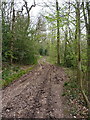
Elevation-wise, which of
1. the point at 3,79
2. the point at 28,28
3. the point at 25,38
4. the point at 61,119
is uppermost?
the point at 28,28

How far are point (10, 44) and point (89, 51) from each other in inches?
255

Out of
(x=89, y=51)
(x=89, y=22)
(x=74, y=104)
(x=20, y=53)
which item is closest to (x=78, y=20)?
(x=89, y=22)

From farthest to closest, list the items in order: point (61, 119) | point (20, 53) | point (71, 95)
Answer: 1. point (20, 53)
2. point (71, 95)
3. point (61, 119)

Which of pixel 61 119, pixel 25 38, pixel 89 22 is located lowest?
pixel 61 119

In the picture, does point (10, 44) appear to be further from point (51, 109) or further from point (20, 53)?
point (51, 109)

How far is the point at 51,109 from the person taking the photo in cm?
279

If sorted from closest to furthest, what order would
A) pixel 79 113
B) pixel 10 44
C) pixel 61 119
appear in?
pixel 61 119
pixel 79 113
pixel 10 44

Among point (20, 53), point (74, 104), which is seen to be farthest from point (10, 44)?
point (74, 104)

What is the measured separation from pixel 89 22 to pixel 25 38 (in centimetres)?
687

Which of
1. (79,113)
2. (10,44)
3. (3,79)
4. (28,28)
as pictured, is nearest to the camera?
(79,113)

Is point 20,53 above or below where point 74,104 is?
above

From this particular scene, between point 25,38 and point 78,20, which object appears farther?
point 25,38

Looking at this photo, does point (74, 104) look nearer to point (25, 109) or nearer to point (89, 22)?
point (25, 109)

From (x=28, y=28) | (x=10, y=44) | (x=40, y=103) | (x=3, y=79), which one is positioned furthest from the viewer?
(x=28, y=28)
